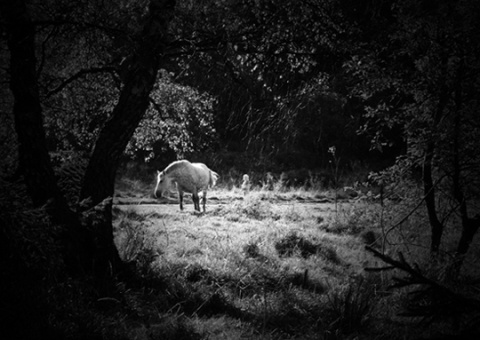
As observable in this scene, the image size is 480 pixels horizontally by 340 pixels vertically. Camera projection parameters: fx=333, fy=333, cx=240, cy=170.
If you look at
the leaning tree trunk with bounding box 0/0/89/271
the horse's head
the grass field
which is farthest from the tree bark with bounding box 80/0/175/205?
the horse's head

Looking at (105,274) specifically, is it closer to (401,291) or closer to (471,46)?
(401,291)

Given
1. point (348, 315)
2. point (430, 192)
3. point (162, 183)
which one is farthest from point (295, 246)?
point (162, 183)

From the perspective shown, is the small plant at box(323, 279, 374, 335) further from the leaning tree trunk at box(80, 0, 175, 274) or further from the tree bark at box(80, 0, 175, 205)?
the tree bark at box(80, 0, 175, 205)

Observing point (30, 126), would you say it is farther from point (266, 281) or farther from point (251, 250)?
point (251, 250)

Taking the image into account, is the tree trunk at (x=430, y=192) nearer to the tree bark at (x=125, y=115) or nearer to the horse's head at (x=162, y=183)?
the tree bark at (x=125, y=115)

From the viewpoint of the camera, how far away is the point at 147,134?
799 centimetres

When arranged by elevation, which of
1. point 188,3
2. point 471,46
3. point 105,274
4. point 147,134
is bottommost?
point 105,274

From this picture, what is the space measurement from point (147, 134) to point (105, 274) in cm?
413

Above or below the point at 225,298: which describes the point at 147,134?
above

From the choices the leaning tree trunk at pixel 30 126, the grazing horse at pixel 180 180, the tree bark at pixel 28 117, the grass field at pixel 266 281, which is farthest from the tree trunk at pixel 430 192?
the grazing horse at pixel 180 180

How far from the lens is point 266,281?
18.6 ft

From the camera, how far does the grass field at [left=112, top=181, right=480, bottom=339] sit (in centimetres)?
422

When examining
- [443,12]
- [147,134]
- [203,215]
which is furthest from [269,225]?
[443,12]

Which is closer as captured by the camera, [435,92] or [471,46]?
[471,46]
